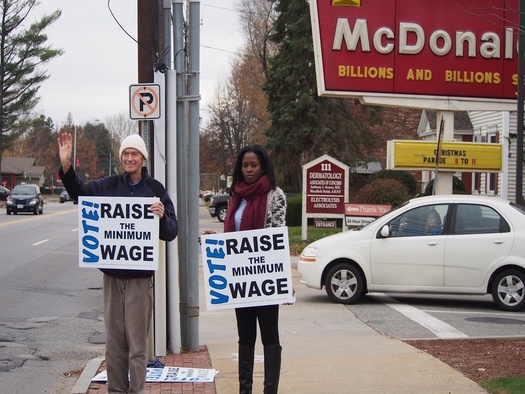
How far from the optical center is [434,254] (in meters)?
12.1

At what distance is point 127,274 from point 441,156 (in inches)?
564

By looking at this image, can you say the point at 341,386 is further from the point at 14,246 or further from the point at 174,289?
the point at 14,246

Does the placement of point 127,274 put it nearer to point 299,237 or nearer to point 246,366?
point 246,366

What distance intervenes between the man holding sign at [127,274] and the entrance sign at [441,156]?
13700 millimetres

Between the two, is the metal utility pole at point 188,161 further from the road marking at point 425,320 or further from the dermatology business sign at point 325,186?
the dermatology business sign at point 325,186

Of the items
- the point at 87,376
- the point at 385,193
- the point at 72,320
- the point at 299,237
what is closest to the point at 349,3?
the point at 385,193

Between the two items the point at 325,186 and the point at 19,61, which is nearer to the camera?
the point at 325,186

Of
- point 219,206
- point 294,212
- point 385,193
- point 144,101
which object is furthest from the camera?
point 219,206

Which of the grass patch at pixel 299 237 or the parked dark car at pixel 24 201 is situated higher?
the parked dark car at pixel 24 201

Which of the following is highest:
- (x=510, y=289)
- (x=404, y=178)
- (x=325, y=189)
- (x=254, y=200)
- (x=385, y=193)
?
(x=404, y=178)

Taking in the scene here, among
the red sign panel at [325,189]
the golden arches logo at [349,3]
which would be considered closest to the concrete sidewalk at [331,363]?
the golden arches logo at [349,3]

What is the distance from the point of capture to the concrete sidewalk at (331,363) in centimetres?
716

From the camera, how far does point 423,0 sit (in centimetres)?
1934

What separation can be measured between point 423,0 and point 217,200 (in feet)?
74.2
